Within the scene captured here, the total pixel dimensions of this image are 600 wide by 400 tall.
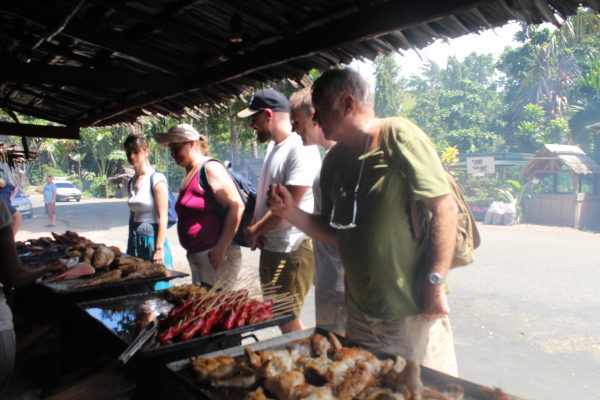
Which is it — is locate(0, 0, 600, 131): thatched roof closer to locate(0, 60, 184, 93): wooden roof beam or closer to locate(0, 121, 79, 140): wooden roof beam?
locate(0, 60, 184, 93): wooden roof beam

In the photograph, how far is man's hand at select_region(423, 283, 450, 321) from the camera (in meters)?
2.49

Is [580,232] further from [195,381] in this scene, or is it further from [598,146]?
[195,381]

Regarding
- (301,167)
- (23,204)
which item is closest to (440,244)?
(301,167)

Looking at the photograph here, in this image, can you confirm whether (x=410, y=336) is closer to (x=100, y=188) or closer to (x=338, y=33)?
(x=338, y=33)

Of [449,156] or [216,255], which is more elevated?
[449,156]

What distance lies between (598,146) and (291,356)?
1324 inches

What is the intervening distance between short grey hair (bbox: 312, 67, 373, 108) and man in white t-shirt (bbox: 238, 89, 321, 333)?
4.38 feet

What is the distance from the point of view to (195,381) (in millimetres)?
2016

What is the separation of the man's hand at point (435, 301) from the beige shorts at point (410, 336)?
103mm

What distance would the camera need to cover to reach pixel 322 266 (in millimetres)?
3855

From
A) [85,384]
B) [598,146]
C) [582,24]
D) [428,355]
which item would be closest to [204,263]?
[85,384]

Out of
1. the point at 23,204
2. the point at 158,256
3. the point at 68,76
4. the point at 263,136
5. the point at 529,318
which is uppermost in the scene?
the point at 68,76

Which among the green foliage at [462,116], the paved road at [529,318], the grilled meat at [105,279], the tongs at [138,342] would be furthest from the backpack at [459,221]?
the green foliage at [462,116]

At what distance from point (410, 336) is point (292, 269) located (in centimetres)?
166
